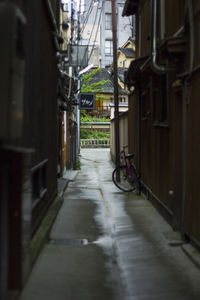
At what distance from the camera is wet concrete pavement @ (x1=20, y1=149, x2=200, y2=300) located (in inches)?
220

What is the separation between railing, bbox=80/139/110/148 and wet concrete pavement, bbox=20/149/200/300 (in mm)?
33006

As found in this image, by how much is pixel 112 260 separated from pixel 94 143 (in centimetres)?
3872

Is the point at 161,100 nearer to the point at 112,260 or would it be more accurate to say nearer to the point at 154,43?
the point at 154,43

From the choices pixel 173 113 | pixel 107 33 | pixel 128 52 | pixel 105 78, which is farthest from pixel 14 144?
pixel 107 33

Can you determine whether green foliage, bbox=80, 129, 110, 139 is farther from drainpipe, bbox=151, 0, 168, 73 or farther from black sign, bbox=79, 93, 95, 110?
drainpipe, bbox=151, 0, 168, 73

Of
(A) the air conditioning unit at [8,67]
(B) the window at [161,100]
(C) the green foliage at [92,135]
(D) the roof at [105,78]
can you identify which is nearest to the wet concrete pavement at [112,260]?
(B) the window at [161,100]

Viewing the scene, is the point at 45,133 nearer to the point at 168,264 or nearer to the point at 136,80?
the point at 168,264

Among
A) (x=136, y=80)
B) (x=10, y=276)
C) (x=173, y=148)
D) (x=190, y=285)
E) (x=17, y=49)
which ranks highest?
(x=136, y=80)

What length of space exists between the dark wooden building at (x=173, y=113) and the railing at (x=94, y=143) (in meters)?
31.0

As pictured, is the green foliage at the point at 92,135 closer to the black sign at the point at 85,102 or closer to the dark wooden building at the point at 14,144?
the black sign at the point at 85,102

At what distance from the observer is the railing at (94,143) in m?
44.7

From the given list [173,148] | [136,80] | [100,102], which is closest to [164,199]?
[173,148]

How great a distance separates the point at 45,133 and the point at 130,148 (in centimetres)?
792

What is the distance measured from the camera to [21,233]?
4.49m
